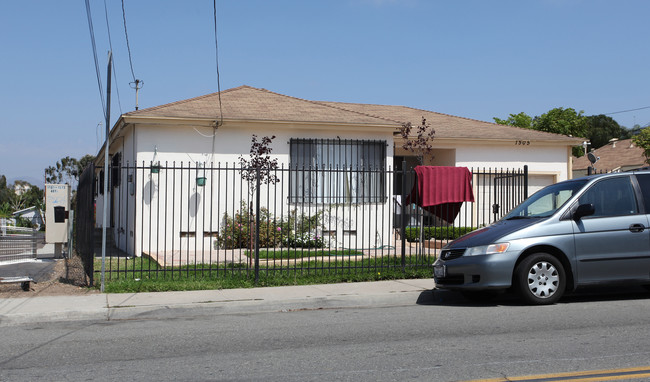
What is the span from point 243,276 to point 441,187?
4447 mm

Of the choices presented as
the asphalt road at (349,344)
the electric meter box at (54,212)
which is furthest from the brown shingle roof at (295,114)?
the asphalt road at (349,344)

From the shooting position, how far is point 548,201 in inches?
378

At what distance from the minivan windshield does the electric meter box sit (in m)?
10.5

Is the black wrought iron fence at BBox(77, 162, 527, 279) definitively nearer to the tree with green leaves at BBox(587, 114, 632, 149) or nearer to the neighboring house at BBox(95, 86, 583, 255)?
the neighboring house at BBox(95, 86, 583, 255)

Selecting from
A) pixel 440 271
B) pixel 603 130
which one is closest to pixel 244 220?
pixel 440 271

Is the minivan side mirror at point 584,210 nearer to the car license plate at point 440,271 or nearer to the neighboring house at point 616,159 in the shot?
the car license plate at point 440,271

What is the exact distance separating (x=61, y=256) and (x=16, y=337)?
945cm

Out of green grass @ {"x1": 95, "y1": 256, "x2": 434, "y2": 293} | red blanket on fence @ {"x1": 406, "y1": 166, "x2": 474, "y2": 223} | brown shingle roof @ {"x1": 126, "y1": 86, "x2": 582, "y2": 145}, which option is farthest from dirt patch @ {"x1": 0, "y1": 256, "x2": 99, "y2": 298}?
red blanket on fence @ {"x1": 406, "y1": 166, "x2": 474, "y2": 223}

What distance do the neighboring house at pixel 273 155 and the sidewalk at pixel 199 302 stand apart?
15.1 ft

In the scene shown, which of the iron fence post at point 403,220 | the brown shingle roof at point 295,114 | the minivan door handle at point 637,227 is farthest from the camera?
the brown shingle roof at point 295,114

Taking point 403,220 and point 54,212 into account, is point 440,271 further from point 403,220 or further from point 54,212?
point 54,212

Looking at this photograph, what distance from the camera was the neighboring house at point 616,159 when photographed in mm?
33219

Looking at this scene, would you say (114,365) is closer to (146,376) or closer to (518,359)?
(146,376)

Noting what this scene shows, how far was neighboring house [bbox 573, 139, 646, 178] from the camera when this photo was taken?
33.2 meters
